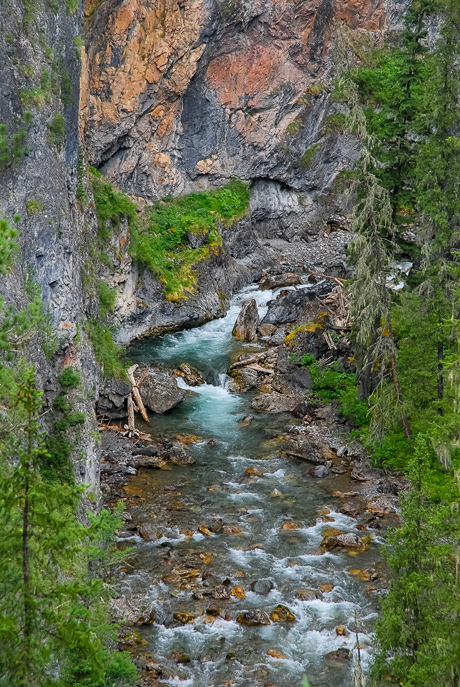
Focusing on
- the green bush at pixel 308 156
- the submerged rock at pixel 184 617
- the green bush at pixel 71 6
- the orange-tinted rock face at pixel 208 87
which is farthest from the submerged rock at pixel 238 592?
the green bush at pixel 308 156

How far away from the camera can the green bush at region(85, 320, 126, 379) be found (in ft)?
82.7

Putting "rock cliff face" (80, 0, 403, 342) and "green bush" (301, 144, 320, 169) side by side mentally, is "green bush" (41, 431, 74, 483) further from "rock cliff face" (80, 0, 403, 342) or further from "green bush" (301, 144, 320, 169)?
"green bush" (301, 144, 320, 169)

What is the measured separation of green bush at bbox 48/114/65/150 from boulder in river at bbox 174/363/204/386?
45.8 feet

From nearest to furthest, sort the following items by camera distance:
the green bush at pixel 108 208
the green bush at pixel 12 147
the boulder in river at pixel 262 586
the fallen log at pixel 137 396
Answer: the green bush at pixel 12 147 → the boulder in river at pixel 262 586 → the fallen log at pixel 137 396 → the green bush at pixel 108 208

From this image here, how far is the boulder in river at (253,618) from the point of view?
51.6ft

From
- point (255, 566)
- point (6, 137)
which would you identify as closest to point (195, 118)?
point (6, 137)

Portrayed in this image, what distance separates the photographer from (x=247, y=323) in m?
35.9

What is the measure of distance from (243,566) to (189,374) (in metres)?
14.1

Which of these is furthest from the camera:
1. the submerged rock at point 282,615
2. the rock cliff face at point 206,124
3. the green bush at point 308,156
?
the green bush at point 308,156

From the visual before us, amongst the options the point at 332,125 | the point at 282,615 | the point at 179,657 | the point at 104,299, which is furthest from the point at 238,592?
the point at 332,125

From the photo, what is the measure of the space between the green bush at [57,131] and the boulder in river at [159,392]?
39.7ft

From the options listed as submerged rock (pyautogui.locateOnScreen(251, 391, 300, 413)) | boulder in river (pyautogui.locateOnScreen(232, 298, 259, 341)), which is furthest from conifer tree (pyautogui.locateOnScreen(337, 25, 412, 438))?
boulder in river (pyautogui.locateOnScreen(232, 298, 259, 341))

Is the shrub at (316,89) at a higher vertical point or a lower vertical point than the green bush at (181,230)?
higher

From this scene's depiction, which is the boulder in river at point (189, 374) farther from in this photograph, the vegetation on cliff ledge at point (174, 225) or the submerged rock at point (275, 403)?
the vegetation on cliff ledge at point (174, 225)
